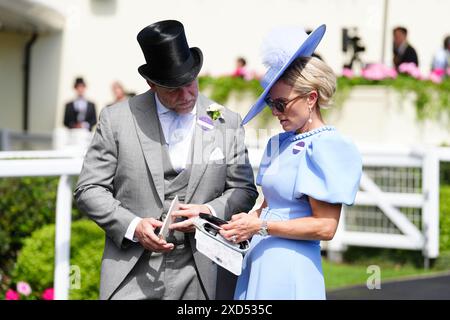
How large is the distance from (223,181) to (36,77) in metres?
15.2

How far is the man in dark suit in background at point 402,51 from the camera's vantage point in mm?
12695

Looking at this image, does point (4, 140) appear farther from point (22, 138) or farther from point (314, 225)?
point (314, 225)

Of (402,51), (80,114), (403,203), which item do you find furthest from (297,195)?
(80,114)

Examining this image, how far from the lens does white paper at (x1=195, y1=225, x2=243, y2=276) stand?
3416mm

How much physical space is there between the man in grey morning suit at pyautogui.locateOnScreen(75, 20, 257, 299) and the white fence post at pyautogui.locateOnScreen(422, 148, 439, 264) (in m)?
4.74

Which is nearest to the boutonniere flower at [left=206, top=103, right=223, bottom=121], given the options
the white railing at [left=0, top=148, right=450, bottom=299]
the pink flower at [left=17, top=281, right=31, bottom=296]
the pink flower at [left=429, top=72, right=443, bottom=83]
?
the pink flower at [left=17, top=281, right=31, bottom=296]

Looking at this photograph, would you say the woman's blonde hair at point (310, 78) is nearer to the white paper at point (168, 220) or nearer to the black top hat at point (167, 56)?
the black top hat at point (167, 56)

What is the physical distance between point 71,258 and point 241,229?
233 cm

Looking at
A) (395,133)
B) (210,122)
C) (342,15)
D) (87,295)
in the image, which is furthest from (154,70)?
(342,15)

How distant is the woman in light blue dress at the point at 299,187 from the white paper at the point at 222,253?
5 centimetres

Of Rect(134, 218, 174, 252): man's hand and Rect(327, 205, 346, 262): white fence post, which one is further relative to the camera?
Rect(327, 205, 346, 262): white fence post

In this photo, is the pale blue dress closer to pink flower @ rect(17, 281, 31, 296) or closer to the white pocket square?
the white pocket square

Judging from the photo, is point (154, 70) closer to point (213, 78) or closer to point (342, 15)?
point (213, 78)
